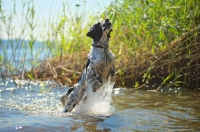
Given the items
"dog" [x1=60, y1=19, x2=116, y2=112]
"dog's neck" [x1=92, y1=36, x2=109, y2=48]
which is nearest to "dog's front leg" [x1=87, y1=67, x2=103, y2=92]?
"dog" [x1=60, y1=19, x2=116, y2=112]

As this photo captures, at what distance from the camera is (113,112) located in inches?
243

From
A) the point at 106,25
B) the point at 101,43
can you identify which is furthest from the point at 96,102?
the point at 106,25

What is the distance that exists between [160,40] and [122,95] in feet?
4.32

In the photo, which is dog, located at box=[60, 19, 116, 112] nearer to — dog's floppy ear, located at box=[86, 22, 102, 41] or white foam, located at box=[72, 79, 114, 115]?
dog's floppy ear, located at box=[86, 22, 102, 41]

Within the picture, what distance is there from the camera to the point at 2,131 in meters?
4.79

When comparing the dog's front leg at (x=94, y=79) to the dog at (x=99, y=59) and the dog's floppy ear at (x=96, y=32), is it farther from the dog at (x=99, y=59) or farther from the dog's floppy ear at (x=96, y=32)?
the dog's floppy ear at (x=96, y=32)

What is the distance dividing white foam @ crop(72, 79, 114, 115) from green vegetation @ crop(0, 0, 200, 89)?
181cm

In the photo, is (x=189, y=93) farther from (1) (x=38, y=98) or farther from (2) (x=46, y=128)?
(2) (x=46, y=128)

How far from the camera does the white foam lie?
602 centimetres

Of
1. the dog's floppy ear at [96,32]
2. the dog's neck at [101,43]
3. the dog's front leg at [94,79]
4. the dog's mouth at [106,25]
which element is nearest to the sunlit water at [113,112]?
the dog's front leg at [94,79]

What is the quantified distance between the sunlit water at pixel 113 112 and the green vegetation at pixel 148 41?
1.36 feet

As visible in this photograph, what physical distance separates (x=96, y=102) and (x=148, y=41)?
2.65 meters

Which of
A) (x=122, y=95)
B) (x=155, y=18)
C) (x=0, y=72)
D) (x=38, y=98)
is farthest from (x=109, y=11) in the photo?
(x=0, y=72)

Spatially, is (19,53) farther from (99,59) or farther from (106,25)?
(106,25)
